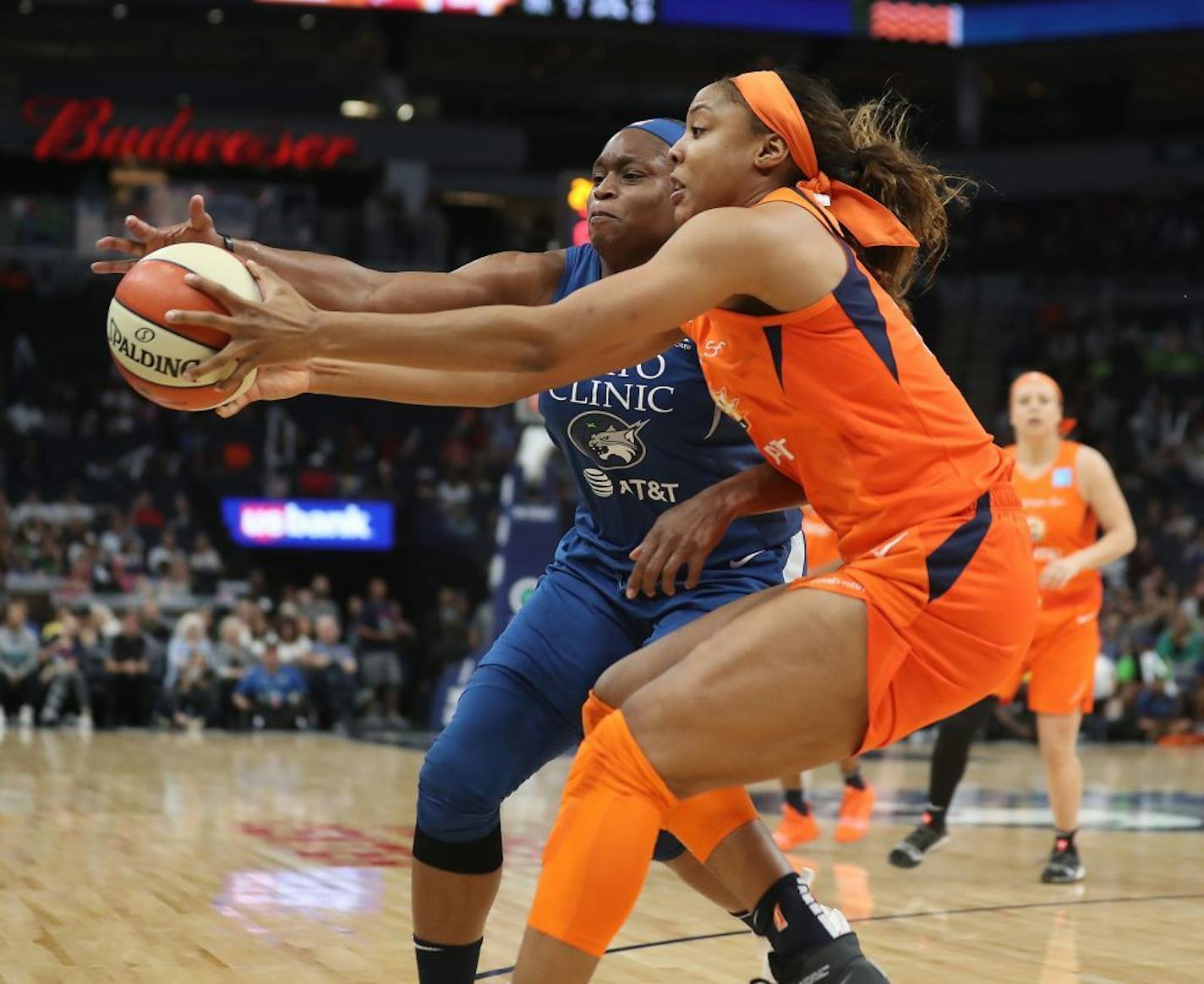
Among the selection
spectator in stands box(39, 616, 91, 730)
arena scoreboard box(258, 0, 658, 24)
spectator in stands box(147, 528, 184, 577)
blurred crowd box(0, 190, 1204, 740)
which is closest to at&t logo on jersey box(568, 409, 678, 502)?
blurred crowd box(0, 190, 1204, 740)

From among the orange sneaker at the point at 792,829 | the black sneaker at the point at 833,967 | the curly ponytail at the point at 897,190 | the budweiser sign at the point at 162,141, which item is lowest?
the orange sneaker at the point at 792,829

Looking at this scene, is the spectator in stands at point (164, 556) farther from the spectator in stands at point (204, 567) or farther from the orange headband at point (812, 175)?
the orange headband at point (812, 175)

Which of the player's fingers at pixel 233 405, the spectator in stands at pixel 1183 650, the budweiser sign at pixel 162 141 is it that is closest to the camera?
the player's fingers at pixel 233 405

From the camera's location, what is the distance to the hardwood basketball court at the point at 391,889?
4.93m

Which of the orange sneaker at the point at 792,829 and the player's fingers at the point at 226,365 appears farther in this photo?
the orange sneaker at the point at 792,829

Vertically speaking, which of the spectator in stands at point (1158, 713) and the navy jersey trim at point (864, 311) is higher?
the navy jersey trim at point (864, 311)

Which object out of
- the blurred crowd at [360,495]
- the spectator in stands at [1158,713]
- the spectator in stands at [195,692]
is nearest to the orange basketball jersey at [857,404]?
the blurred crowd at [360,495]

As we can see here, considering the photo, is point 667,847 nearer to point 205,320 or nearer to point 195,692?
point 205,320

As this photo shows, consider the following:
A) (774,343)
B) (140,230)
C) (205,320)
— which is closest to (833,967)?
(774,343)

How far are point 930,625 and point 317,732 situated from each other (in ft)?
43.8

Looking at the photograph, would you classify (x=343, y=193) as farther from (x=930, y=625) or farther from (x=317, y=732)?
(x=930, y=625)

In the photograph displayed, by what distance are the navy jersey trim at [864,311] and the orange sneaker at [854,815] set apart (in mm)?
5202

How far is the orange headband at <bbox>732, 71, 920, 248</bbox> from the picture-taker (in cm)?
316

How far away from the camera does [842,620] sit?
296 cm
